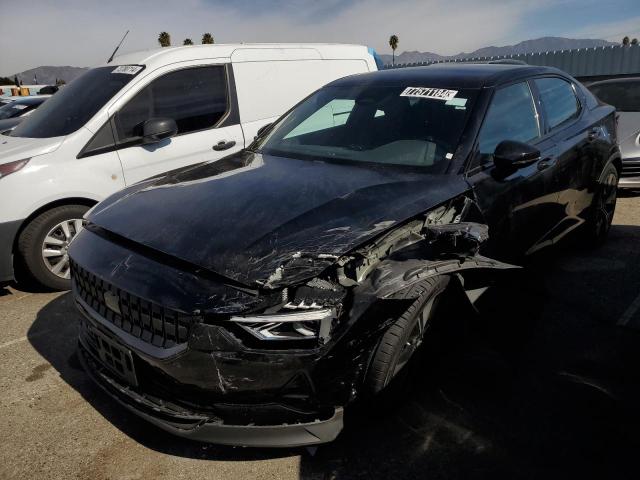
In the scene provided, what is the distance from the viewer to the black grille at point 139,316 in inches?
77.0

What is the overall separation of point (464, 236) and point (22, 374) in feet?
8.73

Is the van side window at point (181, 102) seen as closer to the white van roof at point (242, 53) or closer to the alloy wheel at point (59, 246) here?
the white van roof at point (242, 53)

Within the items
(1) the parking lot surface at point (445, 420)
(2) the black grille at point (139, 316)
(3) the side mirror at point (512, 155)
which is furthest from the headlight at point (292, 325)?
(3) the side mirror at point (512, 155)

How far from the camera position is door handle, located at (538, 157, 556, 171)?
326 cm

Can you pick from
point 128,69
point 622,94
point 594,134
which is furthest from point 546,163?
point 622,94

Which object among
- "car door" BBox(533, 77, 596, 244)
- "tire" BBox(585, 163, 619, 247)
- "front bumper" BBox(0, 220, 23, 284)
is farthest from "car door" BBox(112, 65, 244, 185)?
"tire" BBox(585, 163, 619, 247)

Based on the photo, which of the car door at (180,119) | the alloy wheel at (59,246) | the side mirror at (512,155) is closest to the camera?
the side mirror at (512,155)

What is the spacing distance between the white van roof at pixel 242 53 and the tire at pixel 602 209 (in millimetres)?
3221

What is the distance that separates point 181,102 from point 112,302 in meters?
3.04

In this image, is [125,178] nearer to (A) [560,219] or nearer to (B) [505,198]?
(B) [505,198]

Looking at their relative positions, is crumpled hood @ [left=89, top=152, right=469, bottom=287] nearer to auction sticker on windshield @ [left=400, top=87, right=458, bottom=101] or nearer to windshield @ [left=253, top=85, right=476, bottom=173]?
windshield @ [left=253, top=85, right=476, bottom=173]

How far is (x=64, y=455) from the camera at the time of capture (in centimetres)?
238

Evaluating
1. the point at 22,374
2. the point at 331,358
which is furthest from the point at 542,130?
the point at 22,374

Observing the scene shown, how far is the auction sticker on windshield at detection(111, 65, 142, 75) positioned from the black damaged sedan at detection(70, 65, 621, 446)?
1869 millimetres
